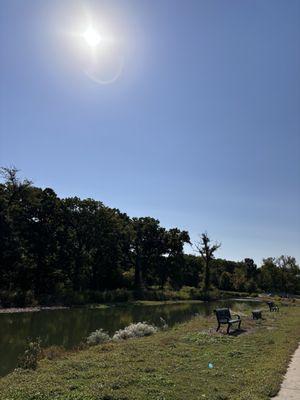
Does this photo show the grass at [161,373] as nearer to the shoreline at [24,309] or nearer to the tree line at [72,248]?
the shoreline at [24,309]

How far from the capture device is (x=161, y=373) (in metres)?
8.77

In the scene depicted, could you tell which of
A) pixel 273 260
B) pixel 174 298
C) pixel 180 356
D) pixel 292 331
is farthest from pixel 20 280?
pixel 273 260

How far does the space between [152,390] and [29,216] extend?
1644 inches

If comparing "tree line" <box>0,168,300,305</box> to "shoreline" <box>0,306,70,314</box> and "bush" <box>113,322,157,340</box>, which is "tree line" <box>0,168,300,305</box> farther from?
"bush" <box>113,322,157,340</box>

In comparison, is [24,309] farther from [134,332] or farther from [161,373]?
[161,373]

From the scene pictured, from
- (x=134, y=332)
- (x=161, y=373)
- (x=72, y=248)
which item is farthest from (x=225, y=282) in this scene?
(x=161, y=373)

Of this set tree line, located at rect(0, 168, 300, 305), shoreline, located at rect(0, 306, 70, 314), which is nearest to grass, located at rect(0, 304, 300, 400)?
shoreline, located at rect(0, 306, 70, 314)

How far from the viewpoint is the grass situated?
7184 millimetres

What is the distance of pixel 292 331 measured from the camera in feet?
55.1

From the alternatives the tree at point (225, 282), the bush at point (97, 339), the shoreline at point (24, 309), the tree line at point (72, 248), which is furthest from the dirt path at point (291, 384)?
the tree at point (225, 282)

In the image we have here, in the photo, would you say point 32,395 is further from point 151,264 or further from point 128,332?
point 151,264

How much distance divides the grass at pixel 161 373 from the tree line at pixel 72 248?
2554 cm

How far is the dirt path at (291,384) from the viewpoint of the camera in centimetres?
724

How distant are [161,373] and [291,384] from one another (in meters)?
2.62
